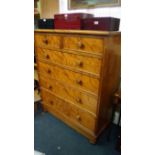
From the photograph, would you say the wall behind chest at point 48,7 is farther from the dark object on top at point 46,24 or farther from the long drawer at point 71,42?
the long drawer at point 71,42

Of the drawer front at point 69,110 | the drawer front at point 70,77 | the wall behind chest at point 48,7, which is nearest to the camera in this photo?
the drawer front at point 70,77

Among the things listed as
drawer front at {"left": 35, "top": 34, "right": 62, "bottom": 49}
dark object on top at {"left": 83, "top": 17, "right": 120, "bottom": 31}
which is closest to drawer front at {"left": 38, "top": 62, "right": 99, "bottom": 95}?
drawer front at {"left": 35, "top": 34, "right": 62, "bottom": 49}

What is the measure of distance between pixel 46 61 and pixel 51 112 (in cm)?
80

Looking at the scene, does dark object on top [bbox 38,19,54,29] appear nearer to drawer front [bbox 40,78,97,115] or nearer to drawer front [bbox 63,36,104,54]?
drawer front [bbox 63,36,104,54]

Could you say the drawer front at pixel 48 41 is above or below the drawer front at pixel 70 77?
above

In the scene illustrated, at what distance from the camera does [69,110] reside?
5.95 feet

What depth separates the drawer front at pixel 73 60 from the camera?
1329 millimetres

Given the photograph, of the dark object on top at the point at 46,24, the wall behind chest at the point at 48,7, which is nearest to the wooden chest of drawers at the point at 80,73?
the dark object on top at the point at 46,24

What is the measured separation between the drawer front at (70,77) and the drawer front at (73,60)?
3.3 inches

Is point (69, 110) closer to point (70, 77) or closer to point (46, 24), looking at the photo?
point (70, 77)
